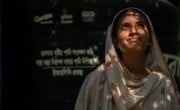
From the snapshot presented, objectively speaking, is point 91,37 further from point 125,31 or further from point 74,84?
point 125,31

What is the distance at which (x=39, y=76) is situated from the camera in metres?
8.43

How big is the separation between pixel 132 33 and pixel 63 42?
3.33 m

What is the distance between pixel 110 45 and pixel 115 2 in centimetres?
319

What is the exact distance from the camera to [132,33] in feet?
16.5

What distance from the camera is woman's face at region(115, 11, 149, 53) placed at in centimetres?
501

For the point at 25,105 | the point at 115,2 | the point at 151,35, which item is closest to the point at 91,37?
the point at 115,2

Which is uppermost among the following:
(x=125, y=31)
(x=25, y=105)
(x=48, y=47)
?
(x=125, y=31)

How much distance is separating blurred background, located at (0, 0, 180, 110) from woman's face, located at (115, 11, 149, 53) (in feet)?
9.97

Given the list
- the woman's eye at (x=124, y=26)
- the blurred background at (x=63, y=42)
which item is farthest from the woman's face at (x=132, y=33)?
the blurred background at (x=63, y=42)

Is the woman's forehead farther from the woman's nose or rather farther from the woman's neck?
the woman's neck

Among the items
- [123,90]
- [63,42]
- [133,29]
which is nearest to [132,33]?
[133,29]

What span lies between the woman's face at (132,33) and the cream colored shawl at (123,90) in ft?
0.21

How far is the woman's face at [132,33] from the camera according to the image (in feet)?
16.4

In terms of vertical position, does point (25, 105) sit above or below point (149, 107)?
below
